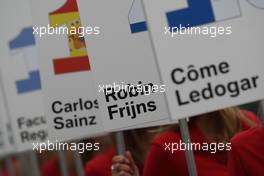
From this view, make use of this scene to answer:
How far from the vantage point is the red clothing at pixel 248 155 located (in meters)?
3.16

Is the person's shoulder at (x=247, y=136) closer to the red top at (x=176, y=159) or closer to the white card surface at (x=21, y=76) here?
the red top at (x=176, y=159)

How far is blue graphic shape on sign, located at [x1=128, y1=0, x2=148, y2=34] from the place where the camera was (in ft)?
11.7

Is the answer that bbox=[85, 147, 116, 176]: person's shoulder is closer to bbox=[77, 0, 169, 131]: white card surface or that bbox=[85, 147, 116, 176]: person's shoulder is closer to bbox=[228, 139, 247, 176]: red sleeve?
bbox=[77, 0, 169, 131]: white card surface

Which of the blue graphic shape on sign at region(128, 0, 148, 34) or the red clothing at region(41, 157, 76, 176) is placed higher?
the blue graphic shape on sign at region(128, 0, 148, 34)

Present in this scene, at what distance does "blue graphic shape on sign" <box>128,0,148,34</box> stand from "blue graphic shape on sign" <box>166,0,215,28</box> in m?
0.61

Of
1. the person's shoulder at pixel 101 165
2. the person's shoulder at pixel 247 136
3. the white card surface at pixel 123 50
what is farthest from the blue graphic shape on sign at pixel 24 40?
the person's shoulder at pixel 247 136

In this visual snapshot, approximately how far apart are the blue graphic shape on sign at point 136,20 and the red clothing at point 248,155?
69 cm

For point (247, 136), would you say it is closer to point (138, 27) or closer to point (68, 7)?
point (138, 27)

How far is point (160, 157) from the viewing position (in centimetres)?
396

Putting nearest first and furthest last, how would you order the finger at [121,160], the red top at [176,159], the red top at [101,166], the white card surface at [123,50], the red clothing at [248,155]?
1. the red clothing at [248,155]
2. the white card surface at [123,50]
3. the red top at [176,159]
4. the finger at [121,160]
5. the red top at [101,166]

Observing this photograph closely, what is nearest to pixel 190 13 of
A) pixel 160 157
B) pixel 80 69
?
pixel 160 157

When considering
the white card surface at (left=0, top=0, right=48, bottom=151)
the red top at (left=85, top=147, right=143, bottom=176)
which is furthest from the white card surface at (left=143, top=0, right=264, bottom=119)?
the white card surface at (left=0, top=0, right=48, bottom=151)

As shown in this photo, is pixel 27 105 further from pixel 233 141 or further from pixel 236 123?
pixel 233 141

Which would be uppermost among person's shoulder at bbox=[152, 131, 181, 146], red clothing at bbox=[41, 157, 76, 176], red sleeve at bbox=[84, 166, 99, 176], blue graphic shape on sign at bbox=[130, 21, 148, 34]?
blue graphic shape on sign at bbox=[130, 21, 148, 34]
